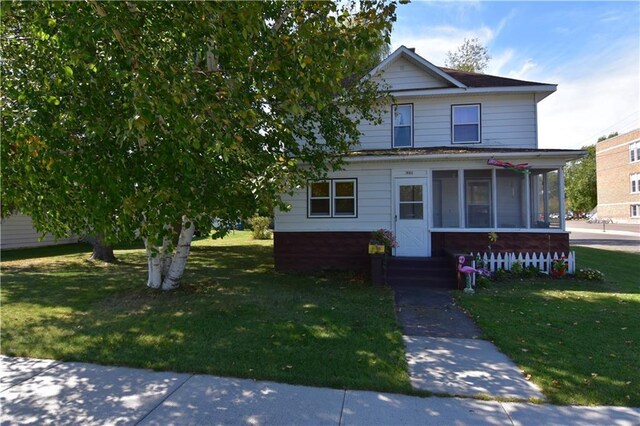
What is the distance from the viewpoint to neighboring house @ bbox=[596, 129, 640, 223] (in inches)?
1821

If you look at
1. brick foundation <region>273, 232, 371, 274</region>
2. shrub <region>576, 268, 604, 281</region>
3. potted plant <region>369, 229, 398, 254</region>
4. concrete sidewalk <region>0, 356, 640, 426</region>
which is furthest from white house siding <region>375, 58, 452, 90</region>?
concrete sidewalk <region>0, 356, 640, 426</region>

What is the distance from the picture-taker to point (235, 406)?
3.61 meters

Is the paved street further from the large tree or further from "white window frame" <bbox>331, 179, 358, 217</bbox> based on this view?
the large tree

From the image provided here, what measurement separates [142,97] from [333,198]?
8.20 metres

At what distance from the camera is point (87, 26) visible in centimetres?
424

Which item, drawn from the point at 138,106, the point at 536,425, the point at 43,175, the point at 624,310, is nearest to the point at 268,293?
the point at 43,175

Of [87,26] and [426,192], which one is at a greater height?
[87,26]

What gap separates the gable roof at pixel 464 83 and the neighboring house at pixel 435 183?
32 millimetres

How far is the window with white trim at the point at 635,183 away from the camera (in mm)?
45719

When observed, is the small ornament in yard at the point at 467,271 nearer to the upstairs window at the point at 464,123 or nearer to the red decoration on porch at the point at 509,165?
the red decoration on porch at the point at 509,165

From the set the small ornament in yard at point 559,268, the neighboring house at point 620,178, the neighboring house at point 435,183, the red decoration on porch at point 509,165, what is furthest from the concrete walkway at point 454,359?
the neighboring house at point 620,178

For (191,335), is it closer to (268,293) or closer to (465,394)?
(268,293)

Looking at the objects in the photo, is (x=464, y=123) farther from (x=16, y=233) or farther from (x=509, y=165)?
(x=16, y=233)

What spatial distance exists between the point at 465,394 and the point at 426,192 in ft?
26.4
